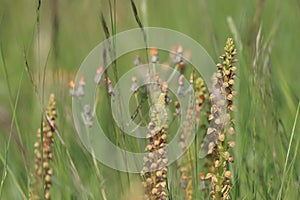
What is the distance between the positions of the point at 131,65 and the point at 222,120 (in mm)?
2103

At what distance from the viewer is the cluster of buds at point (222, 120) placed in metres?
1.37

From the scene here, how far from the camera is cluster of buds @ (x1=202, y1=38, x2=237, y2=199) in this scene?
1.37m

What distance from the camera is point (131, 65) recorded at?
348 centimetres

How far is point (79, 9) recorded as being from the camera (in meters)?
4.54

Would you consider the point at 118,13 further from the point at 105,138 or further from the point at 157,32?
the point at 105,138

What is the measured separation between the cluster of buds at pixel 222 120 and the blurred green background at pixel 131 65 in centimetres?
17

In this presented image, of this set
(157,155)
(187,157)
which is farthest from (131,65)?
(157,155)

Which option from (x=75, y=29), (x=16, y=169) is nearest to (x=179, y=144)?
(x=16, y=169)

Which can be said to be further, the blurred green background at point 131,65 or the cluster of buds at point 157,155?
the blurred green background at point 131,65

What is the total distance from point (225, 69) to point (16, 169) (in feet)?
3.53

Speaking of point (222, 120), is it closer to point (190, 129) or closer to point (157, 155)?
point (157, 155)

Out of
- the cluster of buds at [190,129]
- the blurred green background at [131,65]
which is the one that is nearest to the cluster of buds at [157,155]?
the blurred green background at [131,65]

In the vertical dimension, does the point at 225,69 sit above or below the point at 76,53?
below

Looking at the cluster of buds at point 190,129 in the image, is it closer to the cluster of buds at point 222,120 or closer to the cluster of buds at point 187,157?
the cluster of buds at point 187,157
